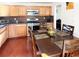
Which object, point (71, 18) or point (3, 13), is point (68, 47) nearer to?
point (71, 18)

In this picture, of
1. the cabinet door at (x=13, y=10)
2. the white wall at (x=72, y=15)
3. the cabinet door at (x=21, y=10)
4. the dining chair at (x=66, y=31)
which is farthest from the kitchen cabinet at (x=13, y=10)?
the white wall at (x=72, y=15)

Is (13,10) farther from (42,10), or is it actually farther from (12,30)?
(42,10)

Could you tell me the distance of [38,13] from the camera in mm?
5785

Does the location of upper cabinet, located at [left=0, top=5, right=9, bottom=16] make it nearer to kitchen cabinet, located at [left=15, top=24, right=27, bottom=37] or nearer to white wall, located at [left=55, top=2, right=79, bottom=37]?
kitchen cabinet, located at [left=15, top=24, right=27, bottom=37]

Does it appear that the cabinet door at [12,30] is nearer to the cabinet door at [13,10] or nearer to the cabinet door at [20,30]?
the cabinet door at [20,30]

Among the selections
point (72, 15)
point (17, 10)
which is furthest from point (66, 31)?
point (17, 10)

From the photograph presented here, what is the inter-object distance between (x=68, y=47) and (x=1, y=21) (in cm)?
430

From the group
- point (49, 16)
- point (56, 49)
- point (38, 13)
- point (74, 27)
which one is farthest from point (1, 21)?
point (56, 49)

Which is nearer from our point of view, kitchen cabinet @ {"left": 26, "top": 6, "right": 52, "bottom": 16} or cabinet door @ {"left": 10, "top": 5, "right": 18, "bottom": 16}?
cabinet door @ {"left": 10, "top": 5, "right": 18, "bottom": 16}

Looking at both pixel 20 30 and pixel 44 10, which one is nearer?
pixel 20 30

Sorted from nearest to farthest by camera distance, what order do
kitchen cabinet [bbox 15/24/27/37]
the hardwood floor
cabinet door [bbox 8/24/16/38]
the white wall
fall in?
the white wall → the hardwood floor → cabinet door [bbox 8/24/16/38] → kitchen cabinet [bbox 15/24/27/37]

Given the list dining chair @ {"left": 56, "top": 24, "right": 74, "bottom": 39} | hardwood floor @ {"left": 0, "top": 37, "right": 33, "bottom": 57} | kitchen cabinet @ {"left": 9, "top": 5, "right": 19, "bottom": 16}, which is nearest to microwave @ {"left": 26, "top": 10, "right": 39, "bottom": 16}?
kitchen cabinet @ {"left": 9, "top": 5, "right": 19, "bottom": 16}

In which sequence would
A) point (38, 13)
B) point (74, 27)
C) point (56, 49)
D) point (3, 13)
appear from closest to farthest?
1. point (56, 49)
2. point (74, 27)
3. point (3, 13)
4. point (38, 13)

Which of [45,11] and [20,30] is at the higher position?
[45,11]
